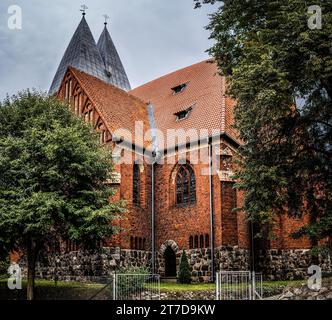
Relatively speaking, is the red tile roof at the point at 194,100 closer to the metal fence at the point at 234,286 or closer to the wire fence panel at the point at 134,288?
the metal fence at the point at 234,286

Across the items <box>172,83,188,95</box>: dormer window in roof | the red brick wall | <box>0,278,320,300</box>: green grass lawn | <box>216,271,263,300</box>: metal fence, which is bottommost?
<box>0,278,320,300</box>: green grass lawn

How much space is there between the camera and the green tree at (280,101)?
1348 centimetres

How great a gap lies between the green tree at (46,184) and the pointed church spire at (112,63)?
23040mm

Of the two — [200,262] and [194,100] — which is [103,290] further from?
[194,100]

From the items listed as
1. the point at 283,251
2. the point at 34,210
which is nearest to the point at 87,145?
the point at 34,210

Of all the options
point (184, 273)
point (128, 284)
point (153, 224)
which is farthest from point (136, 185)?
point (128, 284)

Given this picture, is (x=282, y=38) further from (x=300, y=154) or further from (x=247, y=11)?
(x=300, y=154)

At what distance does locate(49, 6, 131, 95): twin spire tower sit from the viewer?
37.4m

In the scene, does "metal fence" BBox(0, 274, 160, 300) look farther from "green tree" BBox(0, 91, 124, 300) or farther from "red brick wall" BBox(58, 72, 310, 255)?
"red brick wall" BBox(58, 72, 310, 255)

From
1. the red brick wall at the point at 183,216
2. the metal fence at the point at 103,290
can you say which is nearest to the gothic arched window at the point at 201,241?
the red brick wall at the point at 183,216

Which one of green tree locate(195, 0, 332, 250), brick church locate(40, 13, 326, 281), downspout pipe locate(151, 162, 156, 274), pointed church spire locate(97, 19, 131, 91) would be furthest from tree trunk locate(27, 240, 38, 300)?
pointed church spire locate(97, 19, 131, 91)

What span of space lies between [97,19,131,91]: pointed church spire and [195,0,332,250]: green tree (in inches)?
976

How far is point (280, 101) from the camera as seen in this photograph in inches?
546

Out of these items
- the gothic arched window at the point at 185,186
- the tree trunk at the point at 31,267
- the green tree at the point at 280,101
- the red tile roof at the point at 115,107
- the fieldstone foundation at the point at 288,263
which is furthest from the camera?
the red tile roof at the point at 115,107
